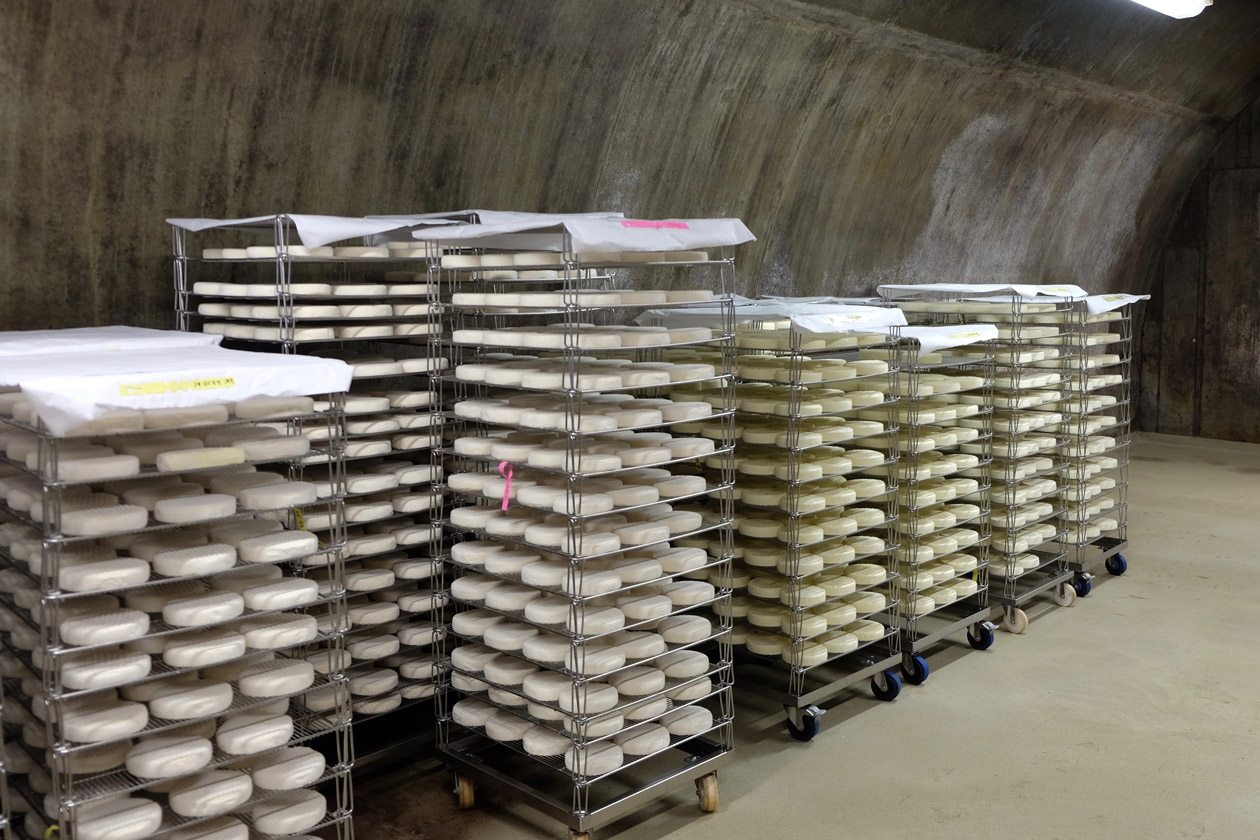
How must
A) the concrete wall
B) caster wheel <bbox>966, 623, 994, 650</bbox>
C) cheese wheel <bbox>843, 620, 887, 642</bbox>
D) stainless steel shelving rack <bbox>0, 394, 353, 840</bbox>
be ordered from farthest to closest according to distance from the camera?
1. the concrete wall
2. caster wheel <bbox>966, 623, 994, 650</bbox>
3. cheese wheel <bbox>843, 620, 887, 642</bbox>
4. stainless steel shelving rack <bbox>0, 394, 353, 840</bbox>

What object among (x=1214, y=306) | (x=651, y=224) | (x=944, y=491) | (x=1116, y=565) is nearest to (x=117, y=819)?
(x=651, y=224)

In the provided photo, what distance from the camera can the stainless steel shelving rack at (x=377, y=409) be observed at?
4316 millimetres

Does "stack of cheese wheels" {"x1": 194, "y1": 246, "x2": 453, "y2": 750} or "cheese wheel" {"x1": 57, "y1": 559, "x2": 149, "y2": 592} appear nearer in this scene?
"cheese wheel" {"x1": 57, "y1": 559, "x2": 149, "y2": 592}

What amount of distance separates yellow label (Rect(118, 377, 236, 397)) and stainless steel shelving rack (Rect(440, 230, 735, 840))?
51.1 inches

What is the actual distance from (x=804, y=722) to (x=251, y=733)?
269 centimetres

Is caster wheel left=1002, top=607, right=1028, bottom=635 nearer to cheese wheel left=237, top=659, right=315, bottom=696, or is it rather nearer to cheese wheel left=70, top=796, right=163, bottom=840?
cheese wheel left=237, top=659, right=315, bottom=696

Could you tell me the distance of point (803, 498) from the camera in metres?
5.04

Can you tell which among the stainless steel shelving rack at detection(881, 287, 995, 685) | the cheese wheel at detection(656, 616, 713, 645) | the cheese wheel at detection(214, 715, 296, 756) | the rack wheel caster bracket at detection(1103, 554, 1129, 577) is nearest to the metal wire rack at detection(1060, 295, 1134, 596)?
the rack wheel caster bracket at detection(1103, 554, 1129, 577)

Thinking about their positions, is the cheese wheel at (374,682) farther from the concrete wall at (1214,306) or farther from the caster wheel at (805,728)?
the concrete wall at (1214,306)

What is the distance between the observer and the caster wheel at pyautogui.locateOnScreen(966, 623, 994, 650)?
6.15 m

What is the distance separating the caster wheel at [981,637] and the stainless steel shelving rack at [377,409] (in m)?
3.19

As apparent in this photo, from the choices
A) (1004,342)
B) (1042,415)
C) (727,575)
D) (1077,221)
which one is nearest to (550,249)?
(727,575)

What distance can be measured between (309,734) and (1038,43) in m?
8.08

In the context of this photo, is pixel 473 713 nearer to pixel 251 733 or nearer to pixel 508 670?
pixel 508 670
